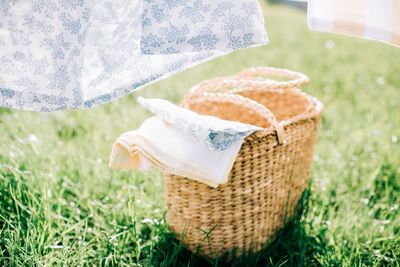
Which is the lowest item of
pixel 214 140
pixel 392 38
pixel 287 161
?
pixel 287 161

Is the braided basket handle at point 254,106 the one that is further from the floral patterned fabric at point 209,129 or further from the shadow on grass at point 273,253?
the shadow on grass at point 273,253

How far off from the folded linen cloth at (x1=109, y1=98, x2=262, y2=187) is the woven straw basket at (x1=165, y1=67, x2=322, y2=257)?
75 millimetres

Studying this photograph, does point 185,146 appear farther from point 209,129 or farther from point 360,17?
point 360,17

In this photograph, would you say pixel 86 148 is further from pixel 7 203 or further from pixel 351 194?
pixel 351 194

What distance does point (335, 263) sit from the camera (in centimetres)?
154

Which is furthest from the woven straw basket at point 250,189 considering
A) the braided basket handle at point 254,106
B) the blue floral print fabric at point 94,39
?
the blue floral print fabric at point 94,39

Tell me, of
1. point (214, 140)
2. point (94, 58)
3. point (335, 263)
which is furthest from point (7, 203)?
point (335, 263)

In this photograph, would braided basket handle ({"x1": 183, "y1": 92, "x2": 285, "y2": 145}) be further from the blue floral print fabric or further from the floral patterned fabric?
the blue floral print fabric

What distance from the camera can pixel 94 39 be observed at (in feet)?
4.34

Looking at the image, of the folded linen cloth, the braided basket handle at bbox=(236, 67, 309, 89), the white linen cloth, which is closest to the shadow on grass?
the folded linen cloth

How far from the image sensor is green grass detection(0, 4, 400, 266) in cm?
155

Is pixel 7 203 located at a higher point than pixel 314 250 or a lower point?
higher

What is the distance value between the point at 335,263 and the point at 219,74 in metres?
2.03

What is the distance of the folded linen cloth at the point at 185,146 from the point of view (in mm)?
1369
